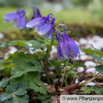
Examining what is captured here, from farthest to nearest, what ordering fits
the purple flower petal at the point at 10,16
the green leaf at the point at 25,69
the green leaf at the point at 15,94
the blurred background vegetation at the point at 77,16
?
the blurred background vegetation at the point at 77,16 < the purple flower petal at the point at 10,16 < the green leaf at the point at 25,69 < the green leaf at the point at 15,94

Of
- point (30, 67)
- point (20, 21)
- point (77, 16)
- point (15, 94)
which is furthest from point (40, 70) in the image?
point (77, 16)

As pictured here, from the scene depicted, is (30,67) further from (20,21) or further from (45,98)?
(20,21)

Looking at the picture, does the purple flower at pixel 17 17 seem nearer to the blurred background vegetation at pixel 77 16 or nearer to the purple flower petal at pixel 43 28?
the purple flower petal at pixel 43 28

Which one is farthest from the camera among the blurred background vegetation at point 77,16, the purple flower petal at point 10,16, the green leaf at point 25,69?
the blurred background vegetation at point 77,16

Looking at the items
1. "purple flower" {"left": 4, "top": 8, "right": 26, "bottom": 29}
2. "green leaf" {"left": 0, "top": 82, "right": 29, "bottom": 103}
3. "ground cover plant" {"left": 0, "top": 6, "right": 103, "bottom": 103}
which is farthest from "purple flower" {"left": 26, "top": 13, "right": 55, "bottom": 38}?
"purple flower" {"left": 4, "top": 8, "right": 26, "bottom": 29}

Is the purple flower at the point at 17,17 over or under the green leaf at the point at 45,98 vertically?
over

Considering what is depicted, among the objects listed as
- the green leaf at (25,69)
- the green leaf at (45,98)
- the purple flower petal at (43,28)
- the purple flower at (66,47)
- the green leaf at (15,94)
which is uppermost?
the purple flower petal at (43,28)

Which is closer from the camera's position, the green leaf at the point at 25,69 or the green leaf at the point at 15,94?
the green leaf at the point at 15,94

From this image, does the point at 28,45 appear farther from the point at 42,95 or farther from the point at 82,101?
the point at 82,101

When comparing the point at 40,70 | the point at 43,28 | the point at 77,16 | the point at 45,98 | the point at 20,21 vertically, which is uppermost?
the point at 77,16

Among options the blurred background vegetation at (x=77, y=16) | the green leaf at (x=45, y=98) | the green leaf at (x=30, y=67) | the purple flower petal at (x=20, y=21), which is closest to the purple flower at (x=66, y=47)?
the green leaf at (x=30, y=67)
